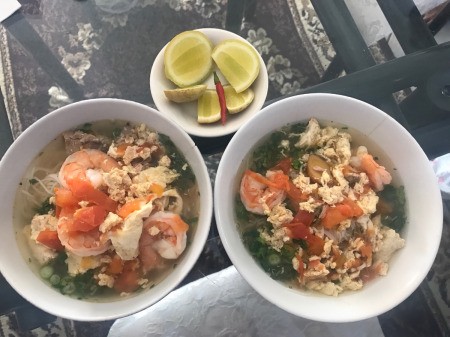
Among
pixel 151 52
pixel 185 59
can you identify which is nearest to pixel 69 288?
pixel 185 59

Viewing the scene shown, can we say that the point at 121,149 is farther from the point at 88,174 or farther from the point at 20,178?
the point at 20,178

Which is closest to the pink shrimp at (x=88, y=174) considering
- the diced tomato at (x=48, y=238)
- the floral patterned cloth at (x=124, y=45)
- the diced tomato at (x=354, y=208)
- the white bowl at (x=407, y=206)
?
the diced tomato at (x=48, y=238)

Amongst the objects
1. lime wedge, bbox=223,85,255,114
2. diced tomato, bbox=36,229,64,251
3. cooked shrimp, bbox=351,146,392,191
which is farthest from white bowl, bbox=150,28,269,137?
diced tomato, bbox=36,229,64,251

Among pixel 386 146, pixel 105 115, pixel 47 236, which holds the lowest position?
pixel 386 146

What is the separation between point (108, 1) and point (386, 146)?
43.5 inches

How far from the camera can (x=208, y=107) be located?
1.23m

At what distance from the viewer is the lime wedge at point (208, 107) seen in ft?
3.97

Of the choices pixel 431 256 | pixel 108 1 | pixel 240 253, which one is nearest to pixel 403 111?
pixel 431 256

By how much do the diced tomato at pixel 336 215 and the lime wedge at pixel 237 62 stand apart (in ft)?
1.47

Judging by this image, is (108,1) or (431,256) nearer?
(431,256)

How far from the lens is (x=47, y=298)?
90cm

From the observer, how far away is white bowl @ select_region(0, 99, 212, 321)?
0.88m

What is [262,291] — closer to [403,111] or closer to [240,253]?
[240,253]

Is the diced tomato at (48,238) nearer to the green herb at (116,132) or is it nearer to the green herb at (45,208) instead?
the green herb at (45,208)
